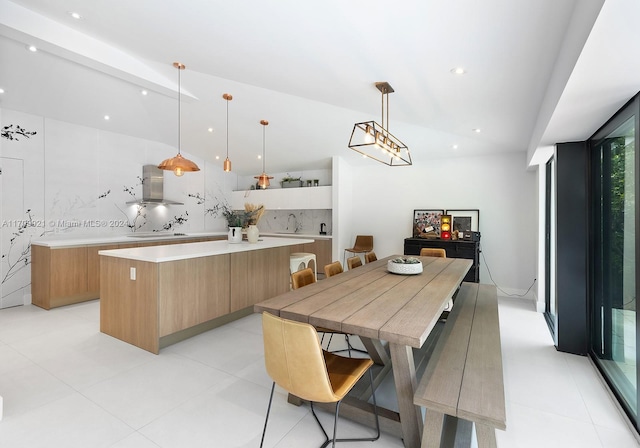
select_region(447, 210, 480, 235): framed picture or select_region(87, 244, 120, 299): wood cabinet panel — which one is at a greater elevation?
select_region(447, 210, 480, 235): framed picture

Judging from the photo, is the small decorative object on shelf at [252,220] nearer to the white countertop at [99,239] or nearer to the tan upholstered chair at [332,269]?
the tan upholstered chair at [332,269]

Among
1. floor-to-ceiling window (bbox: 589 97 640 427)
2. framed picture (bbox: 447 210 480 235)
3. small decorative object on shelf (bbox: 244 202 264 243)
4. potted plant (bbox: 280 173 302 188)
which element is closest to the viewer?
floor-to-ceiling window (bbox: 589 97 640 427)

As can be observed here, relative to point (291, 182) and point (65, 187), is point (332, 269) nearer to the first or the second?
point (291, 182)

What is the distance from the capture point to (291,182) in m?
6.99

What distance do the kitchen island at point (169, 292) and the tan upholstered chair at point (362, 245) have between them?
8.39 feet

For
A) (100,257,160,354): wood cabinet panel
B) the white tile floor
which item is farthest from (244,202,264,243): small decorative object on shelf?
(100,257,160,354): wood cabinet panel

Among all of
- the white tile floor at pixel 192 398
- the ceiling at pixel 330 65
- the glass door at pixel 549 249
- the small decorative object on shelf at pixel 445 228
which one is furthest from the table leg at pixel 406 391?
the small decorative object on shelf at pixel 445 228

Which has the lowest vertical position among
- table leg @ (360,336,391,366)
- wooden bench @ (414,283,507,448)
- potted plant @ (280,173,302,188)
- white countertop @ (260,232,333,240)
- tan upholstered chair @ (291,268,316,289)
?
table leg @ (360,336,391,366)

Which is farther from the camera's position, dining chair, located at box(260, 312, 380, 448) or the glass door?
the glass door

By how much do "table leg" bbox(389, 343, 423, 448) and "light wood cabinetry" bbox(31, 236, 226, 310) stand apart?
464 centimetres

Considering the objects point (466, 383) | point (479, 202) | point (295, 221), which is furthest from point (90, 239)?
point (479, 202)

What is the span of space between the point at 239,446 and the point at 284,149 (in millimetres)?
5114

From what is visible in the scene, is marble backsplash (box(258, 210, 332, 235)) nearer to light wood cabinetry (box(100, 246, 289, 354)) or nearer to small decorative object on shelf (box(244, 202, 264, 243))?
small decorative object on shelf (box(244, 202, 264, 243))

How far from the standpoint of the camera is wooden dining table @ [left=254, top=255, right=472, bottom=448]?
146 centimetres
